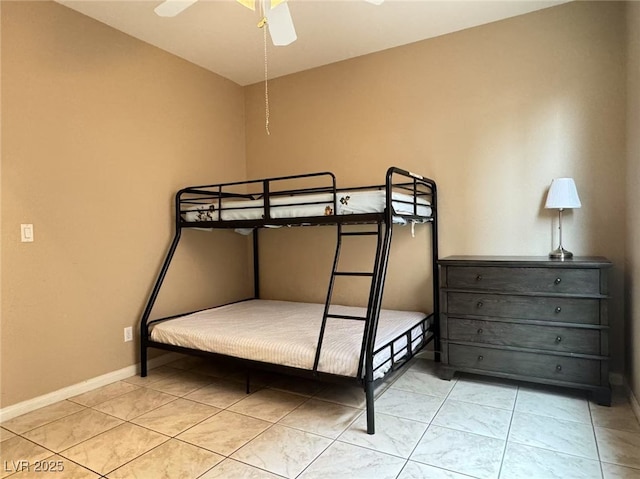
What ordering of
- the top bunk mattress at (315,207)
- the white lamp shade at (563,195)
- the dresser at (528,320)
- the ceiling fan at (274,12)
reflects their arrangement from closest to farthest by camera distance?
the ceiling fan at (274,12) < the dresser at (528,320) < the top bunk mattress at (315,207) < the white lamp shade at (563,195)

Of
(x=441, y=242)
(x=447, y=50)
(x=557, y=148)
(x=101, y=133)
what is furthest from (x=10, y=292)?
(x=557, y=148)

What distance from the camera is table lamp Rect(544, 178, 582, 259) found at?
8.54 ft

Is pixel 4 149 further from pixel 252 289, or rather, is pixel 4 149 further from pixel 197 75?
pixel 252 289

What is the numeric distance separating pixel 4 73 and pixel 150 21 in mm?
1011

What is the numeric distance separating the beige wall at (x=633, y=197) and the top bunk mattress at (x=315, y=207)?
49.2 inches

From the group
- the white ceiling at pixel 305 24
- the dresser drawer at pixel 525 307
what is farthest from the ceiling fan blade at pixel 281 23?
the dresser drawer at pixel 525 307

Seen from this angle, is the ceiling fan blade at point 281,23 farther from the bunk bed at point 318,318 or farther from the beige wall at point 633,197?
the beige wall at point 633,197

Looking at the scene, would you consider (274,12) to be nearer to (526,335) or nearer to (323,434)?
(323,434)

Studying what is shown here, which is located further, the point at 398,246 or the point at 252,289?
the point at 252,289

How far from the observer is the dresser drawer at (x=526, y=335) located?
2.38m

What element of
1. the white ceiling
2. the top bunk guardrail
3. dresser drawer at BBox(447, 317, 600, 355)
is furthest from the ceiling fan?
dresser drawer at BBox(447, 317, 600, 355)

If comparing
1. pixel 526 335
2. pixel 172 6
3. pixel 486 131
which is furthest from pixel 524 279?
pixel 172 6

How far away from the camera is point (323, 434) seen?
2.11m

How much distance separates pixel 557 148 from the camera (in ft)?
9.23
